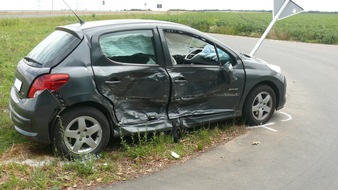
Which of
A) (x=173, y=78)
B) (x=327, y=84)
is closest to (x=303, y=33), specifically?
(x=327, y=84)

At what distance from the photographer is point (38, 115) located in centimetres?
443

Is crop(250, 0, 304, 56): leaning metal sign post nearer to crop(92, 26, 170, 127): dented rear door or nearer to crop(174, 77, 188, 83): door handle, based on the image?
crop(174, 77, 188, 83): door handle

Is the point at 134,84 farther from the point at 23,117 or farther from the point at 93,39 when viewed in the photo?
the point at 23,117

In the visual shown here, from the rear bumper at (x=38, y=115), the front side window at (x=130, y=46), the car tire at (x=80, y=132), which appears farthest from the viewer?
the front side window at (x=130, y=46)

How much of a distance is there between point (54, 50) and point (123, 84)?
0.98m

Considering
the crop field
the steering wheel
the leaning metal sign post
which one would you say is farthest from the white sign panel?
the crop field

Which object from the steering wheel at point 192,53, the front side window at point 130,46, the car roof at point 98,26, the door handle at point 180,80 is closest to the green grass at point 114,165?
the door handle at point 180,80

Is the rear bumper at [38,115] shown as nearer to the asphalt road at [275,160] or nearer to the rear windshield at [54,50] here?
the rear windshield at [54,50]

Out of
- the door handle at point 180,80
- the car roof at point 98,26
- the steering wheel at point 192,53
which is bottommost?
the door handle at point 180,80

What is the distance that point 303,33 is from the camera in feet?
86.7

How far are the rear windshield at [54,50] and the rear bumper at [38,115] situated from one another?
47 centimetres

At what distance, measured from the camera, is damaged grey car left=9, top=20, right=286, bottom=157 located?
452 centimetres

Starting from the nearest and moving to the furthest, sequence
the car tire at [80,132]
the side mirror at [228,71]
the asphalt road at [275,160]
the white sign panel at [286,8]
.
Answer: the asphalt road at [275,160] < the car tire at [80,132] < the side mirror at [228,71] < the white sign panel at [286,8]

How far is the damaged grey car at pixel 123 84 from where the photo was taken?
4.52 m
